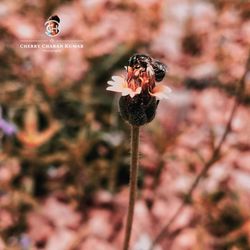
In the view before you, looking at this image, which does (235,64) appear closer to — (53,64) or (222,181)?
(222,181)

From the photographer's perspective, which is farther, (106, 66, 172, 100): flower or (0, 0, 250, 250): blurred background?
(0, 0, 250, 250): blurred background

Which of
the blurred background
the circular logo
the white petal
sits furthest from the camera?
the circular logo

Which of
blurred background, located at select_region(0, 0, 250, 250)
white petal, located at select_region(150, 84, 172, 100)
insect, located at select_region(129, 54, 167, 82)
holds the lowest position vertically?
white petal, located at select_region(150, 84, 172, 100)

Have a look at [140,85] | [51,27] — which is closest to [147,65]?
[140,85]

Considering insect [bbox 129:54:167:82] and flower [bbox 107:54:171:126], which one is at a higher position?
insect [bbox 129:54:167:82]

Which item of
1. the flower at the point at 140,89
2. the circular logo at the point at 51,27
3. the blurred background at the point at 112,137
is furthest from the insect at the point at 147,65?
the circular logo at the point at 51,27

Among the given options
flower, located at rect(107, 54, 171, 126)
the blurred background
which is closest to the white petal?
flower, located at rect(107, 54, 171, 126)

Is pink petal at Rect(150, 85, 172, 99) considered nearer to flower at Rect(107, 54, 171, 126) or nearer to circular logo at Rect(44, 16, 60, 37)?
flower at Rect(107, 54, 171, 126)
